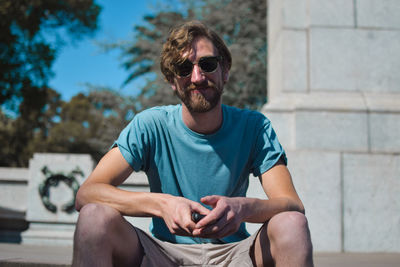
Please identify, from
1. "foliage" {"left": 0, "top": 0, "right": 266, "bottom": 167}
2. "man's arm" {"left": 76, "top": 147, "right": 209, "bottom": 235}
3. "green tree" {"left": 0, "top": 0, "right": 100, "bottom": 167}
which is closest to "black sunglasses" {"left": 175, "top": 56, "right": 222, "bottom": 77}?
"man's arm" {"left": 76, "top": 147, "right": 209, "bottom": 235}

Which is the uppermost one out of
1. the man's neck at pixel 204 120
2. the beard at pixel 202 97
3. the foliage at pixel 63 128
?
the beard at pixel 202 97

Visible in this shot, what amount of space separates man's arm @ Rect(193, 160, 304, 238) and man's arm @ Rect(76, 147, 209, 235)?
63mm

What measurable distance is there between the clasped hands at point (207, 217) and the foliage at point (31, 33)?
19.7 metres

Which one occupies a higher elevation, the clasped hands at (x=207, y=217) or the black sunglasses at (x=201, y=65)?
the black sunglasses at (x=201, y=65)

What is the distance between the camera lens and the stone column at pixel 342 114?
3.84m

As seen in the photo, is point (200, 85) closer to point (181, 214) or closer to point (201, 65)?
point (201, 65)

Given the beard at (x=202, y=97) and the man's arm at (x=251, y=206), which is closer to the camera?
the man's arm at (x=251, y=206)

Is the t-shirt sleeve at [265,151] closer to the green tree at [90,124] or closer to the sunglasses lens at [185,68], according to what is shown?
the sunglasses lens at [185,68]

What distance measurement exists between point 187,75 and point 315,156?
2294mm

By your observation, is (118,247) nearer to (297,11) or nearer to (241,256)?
(241,256)

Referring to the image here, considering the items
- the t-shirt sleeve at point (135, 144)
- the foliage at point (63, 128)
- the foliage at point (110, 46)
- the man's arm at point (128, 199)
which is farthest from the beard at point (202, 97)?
the foliage at point (63, 128)

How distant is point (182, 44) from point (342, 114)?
268cm

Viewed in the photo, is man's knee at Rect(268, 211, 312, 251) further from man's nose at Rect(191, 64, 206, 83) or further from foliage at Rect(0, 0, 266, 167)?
foliage at Rect(0, 0, 266, 167)

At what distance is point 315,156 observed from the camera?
3.96 meters
